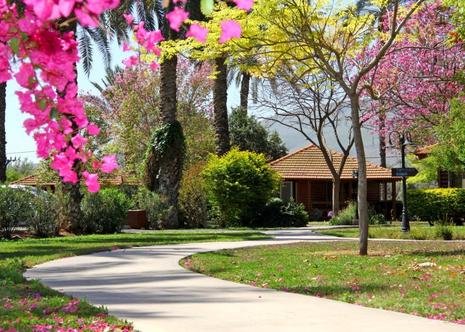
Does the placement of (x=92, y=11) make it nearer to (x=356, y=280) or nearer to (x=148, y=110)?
(x=356, y=280)

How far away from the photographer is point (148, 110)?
4269cm

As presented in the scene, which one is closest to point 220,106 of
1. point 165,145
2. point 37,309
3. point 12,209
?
point 165,145

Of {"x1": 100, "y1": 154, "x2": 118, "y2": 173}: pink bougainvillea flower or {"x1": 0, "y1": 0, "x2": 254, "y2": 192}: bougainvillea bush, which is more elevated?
{"x1": 0, "y1": 0, "x2": 254, "y2": 192}: bougainvillea bush

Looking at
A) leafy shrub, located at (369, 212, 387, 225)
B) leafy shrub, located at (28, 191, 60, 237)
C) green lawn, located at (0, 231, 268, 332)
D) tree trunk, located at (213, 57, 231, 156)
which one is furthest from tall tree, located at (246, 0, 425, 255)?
leafy shrub, located at (369, 212, 387, 225)

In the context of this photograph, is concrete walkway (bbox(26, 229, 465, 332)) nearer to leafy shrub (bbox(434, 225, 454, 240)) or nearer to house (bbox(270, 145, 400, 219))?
leafy shrub (bbox(434, 225, 454, 240))

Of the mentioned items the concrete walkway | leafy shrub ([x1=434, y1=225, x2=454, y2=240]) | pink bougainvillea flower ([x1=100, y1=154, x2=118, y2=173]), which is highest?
pink bougainvillea flower ([x1=100, y1=154, x2=118, y2=173])

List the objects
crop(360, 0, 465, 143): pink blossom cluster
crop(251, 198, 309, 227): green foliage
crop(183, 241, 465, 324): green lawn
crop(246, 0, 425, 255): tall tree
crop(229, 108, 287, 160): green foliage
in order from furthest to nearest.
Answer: crop(229, 108, 287, 160): green foliage < crop(251, 198, 309, 227): green foliage < crop(360, 0, 465, 143): pink blossom cluster < crop(246, 0, 425, 255): tall tree < crop(183, 241, 465, 324): green lawn

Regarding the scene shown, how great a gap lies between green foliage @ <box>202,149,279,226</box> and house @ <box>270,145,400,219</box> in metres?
9.47

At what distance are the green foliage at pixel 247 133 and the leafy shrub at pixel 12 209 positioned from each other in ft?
Answer: 81.1

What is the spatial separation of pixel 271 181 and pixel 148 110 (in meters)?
13.4

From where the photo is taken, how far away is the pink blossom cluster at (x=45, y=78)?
323 centimetres

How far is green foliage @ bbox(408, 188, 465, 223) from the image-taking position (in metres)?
31.0

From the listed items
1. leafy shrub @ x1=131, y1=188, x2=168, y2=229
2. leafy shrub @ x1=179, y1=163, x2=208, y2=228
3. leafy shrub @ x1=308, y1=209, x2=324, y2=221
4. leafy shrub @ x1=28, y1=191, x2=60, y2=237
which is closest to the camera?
leafy shrub @ x1=28, y1=191, x2=60, y2=237

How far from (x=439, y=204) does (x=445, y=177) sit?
744cm
